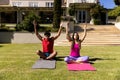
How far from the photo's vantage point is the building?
50.0m

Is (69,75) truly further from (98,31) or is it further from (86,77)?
(98,31)

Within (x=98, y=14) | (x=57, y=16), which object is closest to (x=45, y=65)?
(x=57, y=16)

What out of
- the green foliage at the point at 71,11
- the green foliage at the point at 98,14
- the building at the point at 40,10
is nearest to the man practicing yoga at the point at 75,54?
the green foliage at the point at 98,14

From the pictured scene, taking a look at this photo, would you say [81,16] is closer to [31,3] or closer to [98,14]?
[98,14]

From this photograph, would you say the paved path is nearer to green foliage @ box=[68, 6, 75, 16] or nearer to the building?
green foliage @ box=[68, 6, 75, 16]

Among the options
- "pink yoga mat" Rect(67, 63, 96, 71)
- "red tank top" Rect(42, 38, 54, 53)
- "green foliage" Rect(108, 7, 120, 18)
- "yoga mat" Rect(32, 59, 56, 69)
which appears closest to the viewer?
"pink yoga mat" Rect(67, 63, 96, 71)

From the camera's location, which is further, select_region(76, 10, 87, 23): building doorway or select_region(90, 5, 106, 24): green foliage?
select_region(76, 10, 87, 23): building doorway

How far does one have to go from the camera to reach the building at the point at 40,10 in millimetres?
50031

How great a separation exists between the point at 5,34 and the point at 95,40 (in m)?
8.62

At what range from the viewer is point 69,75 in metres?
10.9

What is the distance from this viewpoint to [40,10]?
5322 centimetres

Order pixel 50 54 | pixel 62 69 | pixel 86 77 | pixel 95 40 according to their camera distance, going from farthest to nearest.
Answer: pixel 95 40
pixel 50 54
pixel 62 69
pixel 86 77

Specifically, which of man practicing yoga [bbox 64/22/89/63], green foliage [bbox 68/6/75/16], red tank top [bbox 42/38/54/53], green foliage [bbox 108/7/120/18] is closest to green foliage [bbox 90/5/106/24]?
green foliage [bbox 68/6/75/16]

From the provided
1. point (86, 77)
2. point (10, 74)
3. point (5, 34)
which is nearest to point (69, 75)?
point (86, 77)
